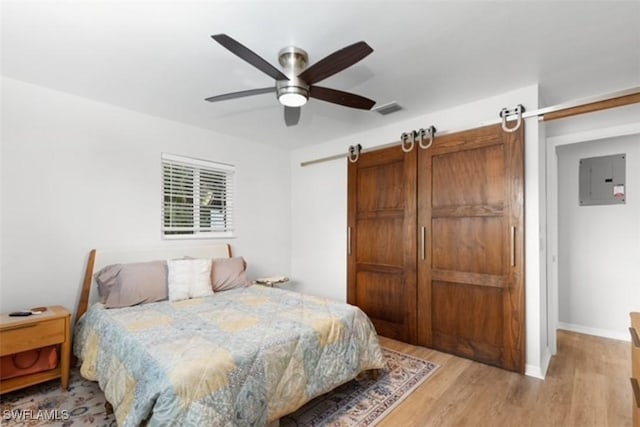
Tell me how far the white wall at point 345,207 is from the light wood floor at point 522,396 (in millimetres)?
232

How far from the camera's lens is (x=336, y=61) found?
5.80 feet

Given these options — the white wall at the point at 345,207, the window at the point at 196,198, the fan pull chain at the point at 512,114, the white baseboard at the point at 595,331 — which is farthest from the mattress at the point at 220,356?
the white baseboard at the point at 595,331

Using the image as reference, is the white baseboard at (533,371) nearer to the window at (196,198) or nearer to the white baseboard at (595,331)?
the white baseboard at (595,331)

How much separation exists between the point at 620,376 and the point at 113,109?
5.16 m

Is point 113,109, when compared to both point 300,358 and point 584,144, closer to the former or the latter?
point 300,358

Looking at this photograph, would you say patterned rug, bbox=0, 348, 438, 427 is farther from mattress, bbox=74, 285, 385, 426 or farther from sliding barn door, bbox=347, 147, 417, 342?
sliding barn door, bbox=347, 147, 417, 342

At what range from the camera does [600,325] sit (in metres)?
3.69

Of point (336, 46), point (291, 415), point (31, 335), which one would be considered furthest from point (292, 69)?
point (31, 335)

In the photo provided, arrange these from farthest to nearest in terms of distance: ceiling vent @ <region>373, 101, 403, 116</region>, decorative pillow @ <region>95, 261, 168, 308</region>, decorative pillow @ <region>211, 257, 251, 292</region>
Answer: decorative pillow @ <region>211, 257, 251, 292</region> → ceiling vent @ <region>373, 101, 403, 116</region> → decorative pillow @ <region>95, 261, 168, 308</region>

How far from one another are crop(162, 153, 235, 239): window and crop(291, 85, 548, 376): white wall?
1.10m

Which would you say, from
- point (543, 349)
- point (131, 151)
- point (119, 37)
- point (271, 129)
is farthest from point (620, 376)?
point (131, 151)

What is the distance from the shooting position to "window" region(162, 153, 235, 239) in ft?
11.5

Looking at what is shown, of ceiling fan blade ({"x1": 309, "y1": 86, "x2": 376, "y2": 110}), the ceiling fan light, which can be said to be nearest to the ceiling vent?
ceiling fan blade ({"x1": 309, "y1": 86, "x2": 376, "y2": 110})

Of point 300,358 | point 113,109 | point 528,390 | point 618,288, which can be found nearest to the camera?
point 300,358
